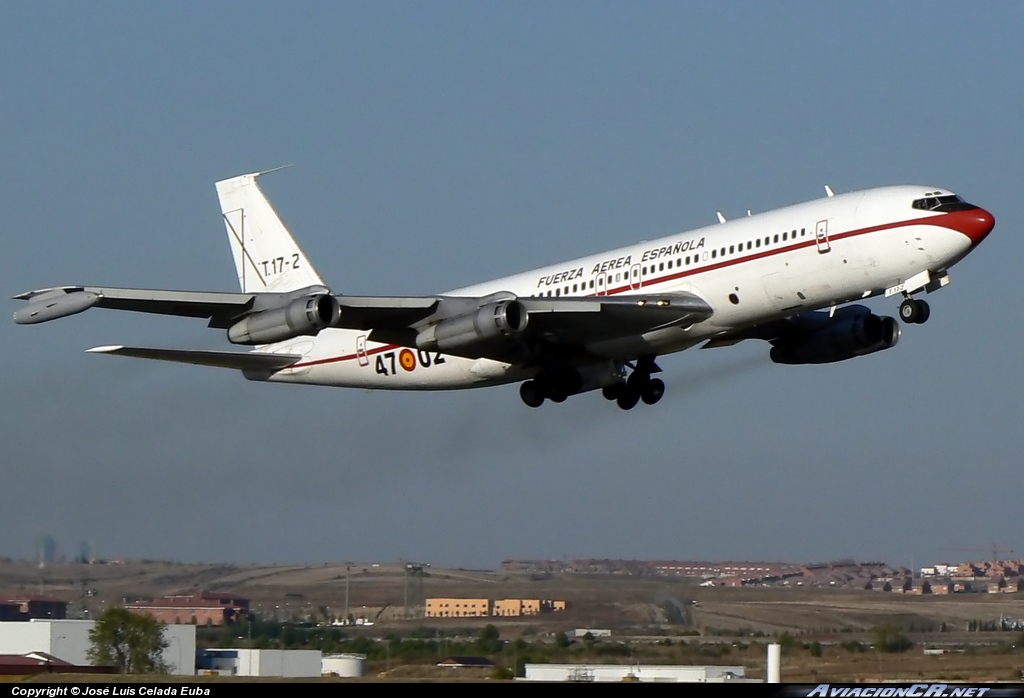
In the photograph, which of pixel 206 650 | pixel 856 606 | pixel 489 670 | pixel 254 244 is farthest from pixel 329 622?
pixel 254 244

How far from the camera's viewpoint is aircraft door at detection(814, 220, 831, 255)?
39531 mm

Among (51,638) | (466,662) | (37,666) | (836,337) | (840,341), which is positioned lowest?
(466,662)

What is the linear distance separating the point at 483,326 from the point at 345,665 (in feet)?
37.0

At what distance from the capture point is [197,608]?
37625 millimetres

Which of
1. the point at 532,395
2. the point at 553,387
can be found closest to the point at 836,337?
the point at 553,387

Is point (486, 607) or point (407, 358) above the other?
point (407, 358)

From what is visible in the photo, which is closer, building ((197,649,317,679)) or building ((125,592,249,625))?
building ((197,649,317,679))

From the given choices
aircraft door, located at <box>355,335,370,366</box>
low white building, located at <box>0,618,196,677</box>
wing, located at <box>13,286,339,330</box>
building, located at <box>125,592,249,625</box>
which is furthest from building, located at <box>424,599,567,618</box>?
aircraft door, located at <box>355,335,370,366</box>

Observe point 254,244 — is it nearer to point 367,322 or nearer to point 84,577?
point 367,322

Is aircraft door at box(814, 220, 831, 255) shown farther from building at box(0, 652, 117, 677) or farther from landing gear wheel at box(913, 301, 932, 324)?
building at box(0, 652, 117, 677)

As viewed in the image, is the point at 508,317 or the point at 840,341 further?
the point at 840,341

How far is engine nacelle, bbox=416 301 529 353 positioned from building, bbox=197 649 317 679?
1087 centimetres

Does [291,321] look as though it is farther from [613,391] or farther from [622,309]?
[613,391]

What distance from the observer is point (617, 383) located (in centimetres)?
4756
